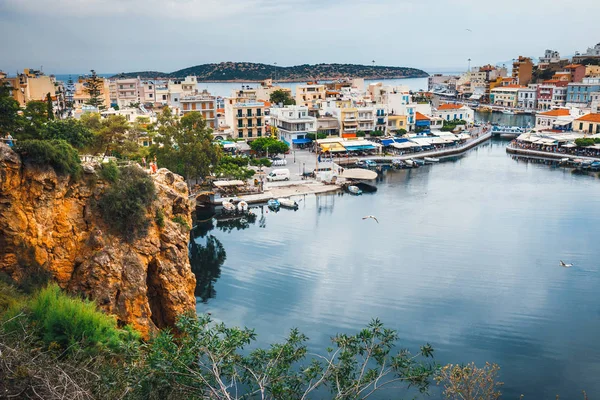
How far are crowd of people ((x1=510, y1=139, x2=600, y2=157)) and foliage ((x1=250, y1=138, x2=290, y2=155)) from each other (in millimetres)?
22479

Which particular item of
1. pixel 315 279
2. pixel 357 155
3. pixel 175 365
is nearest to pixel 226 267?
pixel 315 279

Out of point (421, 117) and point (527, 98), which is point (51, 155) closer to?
point (421, 117)

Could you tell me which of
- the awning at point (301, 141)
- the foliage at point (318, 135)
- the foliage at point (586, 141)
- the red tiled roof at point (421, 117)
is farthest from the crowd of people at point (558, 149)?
the awning at point (301, 141)

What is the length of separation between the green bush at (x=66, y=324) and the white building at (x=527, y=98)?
7415cm

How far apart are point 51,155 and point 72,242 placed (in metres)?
1.97

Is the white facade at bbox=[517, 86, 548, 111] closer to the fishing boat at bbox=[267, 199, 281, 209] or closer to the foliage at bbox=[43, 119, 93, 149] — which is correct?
the fishing boat at bbox=[267, 199, 281, 209]

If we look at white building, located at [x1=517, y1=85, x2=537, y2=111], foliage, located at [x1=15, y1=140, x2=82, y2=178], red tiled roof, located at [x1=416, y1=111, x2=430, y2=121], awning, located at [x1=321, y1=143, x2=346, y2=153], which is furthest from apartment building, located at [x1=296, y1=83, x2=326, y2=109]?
foliage, located at [x1=15, y1=140, x2=82, y2=178]

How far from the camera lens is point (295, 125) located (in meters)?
44.1

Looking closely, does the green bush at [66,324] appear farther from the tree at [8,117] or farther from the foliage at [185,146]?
the foliage at [185,146]

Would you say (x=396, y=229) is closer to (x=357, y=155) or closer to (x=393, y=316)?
(x=393, y=316)

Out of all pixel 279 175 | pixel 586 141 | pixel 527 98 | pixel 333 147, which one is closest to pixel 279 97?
pixel 333 147

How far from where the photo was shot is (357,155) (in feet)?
137

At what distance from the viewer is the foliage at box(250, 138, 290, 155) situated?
38.1 metres

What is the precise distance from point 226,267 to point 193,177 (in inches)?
403
